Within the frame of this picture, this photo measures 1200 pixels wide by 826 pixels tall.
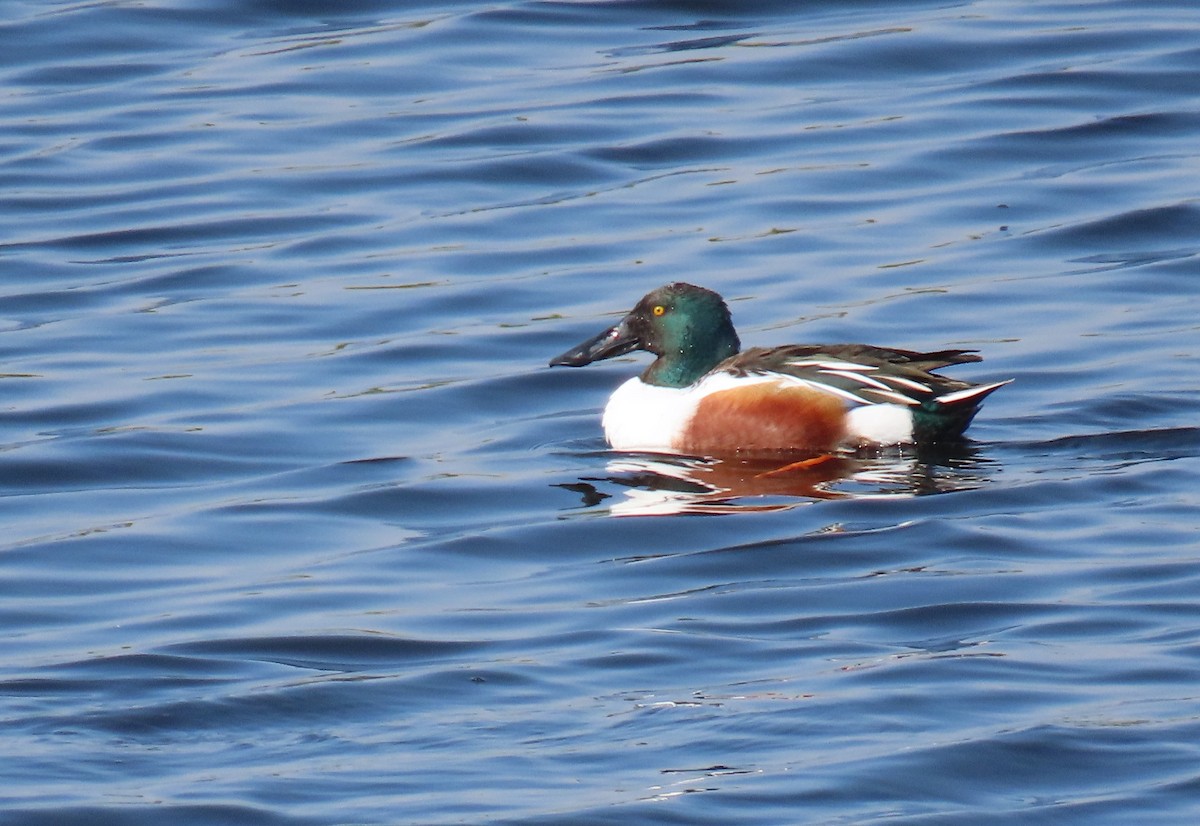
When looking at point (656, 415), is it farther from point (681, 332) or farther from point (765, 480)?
point (765, 480)

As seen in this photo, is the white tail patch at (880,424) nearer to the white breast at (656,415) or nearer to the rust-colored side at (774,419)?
the rust-colored side at (774,419)

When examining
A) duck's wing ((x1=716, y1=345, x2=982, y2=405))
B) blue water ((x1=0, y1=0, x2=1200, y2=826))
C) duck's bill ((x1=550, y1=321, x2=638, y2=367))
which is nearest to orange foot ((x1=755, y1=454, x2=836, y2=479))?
blue water ((x1=0, y1=0, x2=1200, y2=826))

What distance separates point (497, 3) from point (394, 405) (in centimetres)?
869

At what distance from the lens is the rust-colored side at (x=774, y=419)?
30.6ft

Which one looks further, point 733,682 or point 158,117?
point 158,117

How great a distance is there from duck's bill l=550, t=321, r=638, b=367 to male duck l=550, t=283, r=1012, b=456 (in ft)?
1.44

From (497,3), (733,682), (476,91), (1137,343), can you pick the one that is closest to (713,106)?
(476,91)

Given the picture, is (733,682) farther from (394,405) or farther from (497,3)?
(497,3)

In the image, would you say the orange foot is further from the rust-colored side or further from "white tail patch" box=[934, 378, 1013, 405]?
"white tail patch" box=[934, 378, 1013, 405]

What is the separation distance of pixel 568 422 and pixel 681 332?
627mm

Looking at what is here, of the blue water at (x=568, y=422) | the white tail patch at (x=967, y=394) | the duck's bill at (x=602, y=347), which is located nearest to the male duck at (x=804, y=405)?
the white tail patch at (x=967, y=394)

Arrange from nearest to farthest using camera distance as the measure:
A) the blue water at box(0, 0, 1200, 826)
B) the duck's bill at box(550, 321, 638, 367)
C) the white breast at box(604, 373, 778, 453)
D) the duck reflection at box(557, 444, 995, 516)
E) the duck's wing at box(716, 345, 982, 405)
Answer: the blue water at box(0, 0, 1200, 826), the duck reflection at box(557, 444, 995, 516), the duck's wing at box(716, 345, 982, 405), the white breast at box(604, 373, 778, 453), the duck's bill at box(550, 321, 638, 367)

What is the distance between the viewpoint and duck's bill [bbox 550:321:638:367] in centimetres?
1017

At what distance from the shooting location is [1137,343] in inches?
405
